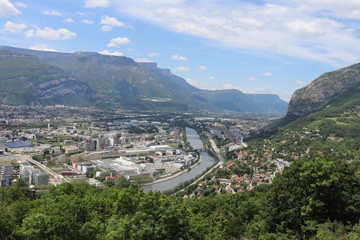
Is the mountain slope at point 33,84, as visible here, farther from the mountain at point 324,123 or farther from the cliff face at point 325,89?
the cliff face at point 325,89

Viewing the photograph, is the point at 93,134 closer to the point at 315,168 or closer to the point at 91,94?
the point at 315,168

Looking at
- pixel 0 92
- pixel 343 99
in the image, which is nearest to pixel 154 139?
pixel 343 99

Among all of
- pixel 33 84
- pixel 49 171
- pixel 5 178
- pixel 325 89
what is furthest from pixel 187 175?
pixel 33 84

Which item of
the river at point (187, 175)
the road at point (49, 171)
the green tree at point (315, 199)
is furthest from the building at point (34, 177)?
the green tree at point (315, 199)

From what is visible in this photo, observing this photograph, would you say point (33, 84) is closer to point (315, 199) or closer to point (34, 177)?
point (34, 177)

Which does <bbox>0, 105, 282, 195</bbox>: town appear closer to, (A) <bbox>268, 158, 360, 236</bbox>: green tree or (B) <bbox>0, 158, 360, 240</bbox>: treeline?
(B) <bbox>0, 158, 360, 240</bbox>: treeline

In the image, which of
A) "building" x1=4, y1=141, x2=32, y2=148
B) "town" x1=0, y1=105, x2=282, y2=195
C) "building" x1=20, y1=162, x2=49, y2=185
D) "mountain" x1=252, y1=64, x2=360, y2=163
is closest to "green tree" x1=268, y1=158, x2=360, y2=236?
"town" x1=0, y1=105, x2=282, y2=195
